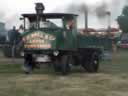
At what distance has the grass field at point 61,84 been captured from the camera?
13938mm

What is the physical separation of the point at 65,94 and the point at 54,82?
291 centimetres

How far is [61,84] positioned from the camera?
15852mm

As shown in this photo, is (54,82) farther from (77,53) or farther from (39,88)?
(77,53)

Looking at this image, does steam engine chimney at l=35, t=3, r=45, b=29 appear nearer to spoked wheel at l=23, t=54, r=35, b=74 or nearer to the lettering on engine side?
the lettering on engine side

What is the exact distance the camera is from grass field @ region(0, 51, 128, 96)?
13938mm

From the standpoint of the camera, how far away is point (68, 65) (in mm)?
19547

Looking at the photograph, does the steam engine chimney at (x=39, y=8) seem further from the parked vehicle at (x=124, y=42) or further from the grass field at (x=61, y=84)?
the parked vehicle at (x=124, y=42)

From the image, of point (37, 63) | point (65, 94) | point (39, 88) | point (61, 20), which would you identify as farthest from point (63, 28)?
point (65, 94)

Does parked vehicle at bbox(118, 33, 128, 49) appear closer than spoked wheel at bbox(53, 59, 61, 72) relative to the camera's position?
No

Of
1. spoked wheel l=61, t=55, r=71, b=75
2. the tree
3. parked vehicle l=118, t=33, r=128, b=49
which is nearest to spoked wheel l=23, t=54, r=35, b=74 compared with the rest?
spoked wheel l=61, t=55, r=71, b=75

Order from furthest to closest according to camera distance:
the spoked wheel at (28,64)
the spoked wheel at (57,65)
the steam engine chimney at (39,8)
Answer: the spoked wheel at (28,64) < the steam engine chimney at (39,8) < the spoked wheel at (57,65)

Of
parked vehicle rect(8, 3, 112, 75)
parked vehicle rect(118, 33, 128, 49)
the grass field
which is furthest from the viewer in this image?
parked vehicle rect(118, 33, 128, 49)

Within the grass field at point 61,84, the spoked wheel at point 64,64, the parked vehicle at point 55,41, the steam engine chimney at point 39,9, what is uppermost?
the steam engine chimney at point 39,9

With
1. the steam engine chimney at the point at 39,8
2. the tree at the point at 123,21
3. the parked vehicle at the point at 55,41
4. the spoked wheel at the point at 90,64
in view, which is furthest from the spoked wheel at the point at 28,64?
the tree at the point at 123,21
